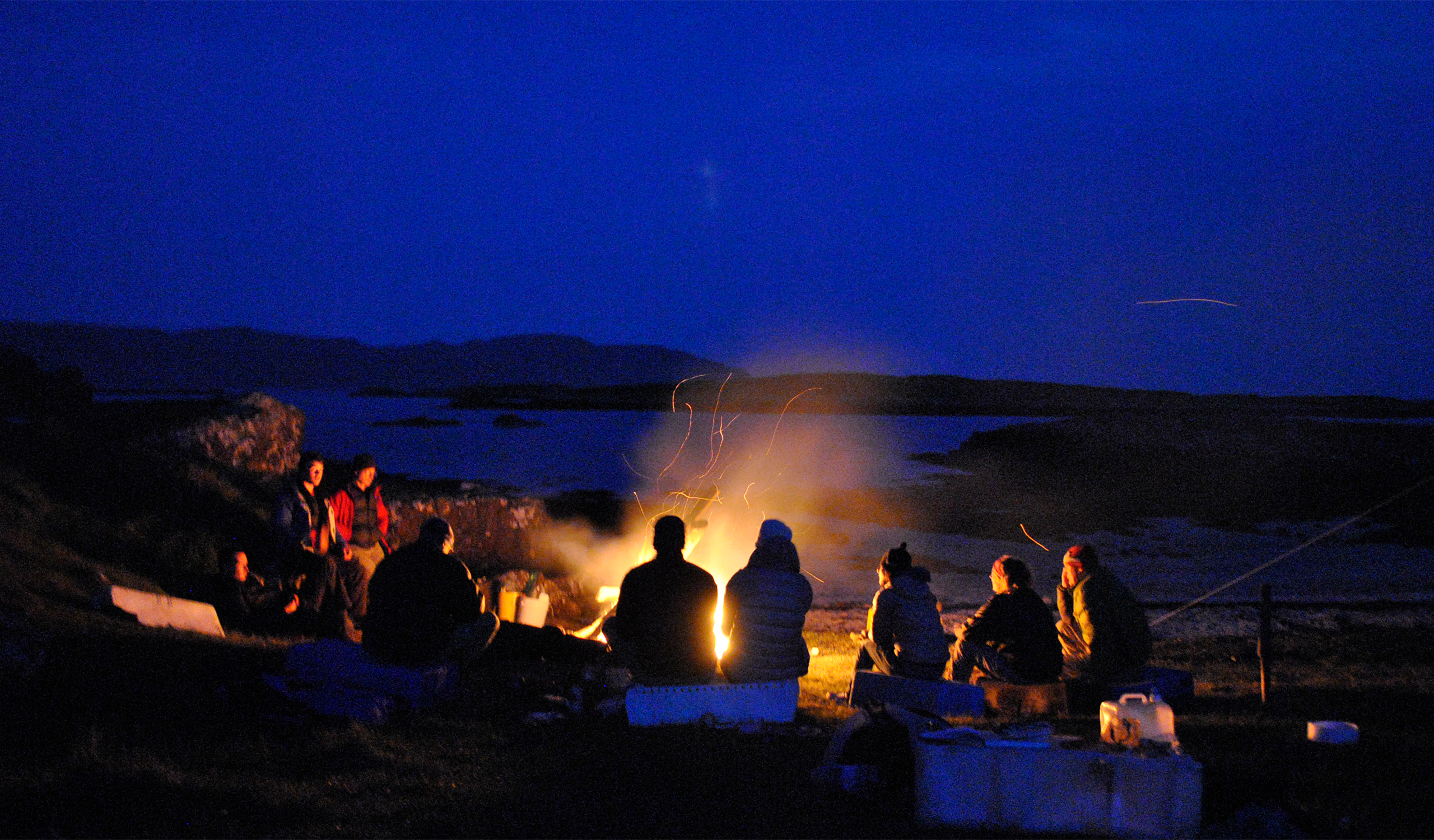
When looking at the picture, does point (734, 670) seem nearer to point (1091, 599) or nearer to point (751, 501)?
point (1091, 599)

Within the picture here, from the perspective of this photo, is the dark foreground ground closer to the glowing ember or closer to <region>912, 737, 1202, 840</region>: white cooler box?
<region>912, 737, 1202, 840</region>: white cooler box

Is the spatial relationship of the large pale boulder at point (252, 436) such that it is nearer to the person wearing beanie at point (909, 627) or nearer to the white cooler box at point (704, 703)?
the white cooler box at point (704, 703)

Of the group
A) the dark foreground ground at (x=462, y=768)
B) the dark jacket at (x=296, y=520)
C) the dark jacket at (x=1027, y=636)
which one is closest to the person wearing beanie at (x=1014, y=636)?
the dark jacket at (x=1027, y=636)

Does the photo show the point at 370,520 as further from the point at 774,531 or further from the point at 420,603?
the point at 774,531

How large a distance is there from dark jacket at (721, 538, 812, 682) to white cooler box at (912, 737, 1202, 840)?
1.84 metres

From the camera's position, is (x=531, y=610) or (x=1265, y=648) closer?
(x=1265, y=648)

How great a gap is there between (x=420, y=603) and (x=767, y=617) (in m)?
2.08

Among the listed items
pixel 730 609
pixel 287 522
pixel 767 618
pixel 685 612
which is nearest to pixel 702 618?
pixel 685 612

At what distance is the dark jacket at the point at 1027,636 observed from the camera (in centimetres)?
642

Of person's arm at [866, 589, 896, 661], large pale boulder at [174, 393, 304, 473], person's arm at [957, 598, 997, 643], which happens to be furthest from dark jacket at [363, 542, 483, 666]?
large pale boulder at [174, 393, 304, 473]

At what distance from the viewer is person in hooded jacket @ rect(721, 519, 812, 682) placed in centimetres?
575

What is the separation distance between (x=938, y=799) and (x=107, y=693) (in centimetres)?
429

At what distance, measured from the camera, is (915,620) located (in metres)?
6.23

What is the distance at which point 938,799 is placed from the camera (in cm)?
395
